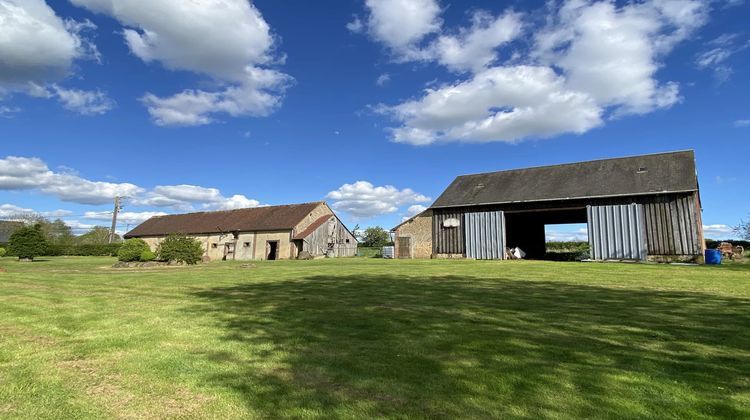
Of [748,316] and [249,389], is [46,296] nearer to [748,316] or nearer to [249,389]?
[249,389]

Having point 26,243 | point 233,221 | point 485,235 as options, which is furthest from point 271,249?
point 485,235

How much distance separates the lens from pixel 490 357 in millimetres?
4242

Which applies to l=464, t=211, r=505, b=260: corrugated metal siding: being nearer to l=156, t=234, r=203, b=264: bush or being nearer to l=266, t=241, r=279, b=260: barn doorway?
l=156, t=234, r=203, b=264: bush

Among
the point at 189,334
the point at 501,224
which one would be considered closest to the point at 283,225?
the point at 501,224

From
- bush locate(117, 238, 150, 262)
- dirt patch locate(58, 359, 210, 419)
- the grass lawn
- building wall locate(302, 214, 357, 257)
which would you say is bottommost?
dirt patch locate(58, 359, 210, 419)

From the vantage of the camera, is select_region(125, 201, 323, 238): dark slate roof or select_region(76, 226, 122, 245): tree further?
select_region(76, 226, 122, 245): tree

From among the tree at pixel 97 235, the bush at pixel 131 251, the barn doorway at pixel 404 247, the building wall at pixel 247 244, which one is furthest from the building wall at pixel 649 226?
the tree at pixel 97 235

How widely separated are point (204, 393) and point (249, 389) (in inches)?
13.9

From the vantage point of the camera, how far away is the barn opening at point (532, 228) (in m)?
30.3

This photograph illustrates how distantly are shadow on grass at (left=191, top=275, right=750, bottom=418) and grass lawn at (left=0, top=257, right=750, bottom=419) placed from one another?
0.02 meters

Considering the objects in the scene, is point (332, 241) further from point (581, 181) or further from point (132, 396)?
point (132, 396)

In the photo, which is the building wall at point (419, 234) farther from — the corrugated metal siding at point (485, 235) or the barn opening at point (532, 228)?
the barn opening at point (532, 228)

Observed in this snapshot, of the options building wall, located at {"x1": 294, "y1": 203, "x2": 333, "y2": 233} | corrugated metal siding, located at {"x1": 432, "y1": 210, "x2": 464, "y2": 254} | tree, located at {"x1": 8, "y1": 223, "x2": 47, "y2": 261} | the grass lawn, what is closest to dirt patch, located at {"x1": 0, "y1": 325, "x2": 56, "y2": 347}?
the grass lawn

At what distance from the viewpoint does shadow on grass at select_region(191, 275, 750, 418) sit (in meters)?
3.10
